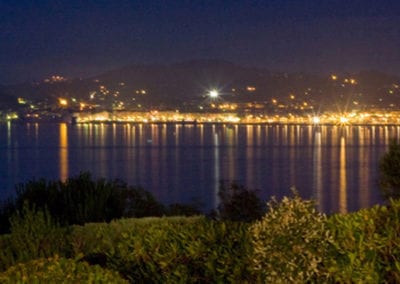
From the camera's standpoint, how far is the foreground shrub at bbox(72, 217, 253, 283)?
4.86m

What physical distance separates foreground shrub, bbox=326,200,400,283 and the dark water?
46409 mm

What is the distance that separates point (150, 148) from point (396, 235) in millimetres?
96062

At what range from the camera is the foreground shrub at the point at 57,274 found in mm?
4066

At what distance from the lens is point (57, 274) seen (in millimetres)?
4125

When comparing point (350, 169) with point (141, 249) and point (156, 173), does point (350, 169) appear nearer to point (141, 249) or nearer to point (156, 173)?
point (156, 173)

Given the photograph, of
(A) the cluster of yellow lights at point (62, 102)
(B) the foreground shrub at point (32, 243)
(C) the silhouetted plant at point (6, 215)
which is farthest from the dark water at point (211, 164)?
(A) the cluster of yellow lights at point (62, 102)

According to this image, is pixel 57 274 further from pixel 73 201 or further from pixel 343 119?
pixel 343 119

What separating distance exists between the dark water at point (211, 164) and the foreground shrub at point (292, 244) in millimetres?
46486

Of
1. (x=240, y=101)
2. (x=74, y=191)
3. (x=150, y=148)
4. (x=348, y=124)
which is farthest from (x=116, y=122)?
(x=74, y=191)

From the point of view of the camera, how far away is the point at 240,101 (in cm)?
19400

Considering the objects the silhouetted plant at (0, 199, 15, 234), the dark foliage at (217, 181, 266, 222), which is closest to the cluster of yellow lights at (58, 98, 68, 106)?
the dark foliage at (217, 181, 266, 222)

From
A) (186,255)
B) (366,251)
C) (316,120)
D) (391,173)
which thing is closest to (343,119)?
(316,120)

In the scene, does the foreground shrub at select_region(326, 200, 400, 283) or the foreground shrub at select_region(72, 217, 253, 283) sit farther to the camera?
the foreground shrub at select_region(72, 217, 253, 283)

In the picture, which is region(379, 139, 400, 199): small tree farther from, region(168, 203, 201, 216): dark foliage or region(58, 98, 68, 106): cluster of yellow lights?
region(58, 98, 68, 106): cluster of yellow lights
